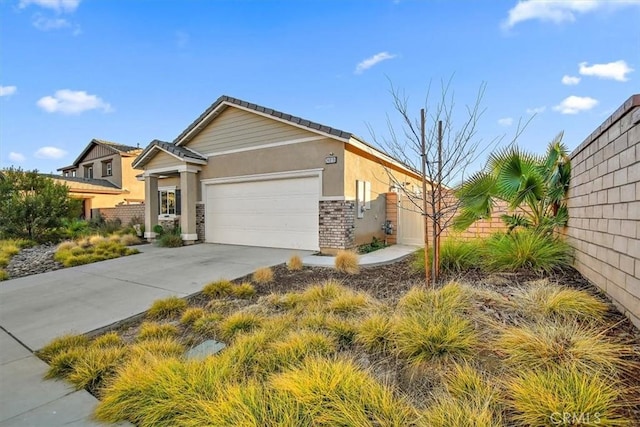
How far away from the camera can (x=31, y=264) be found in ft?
28.5

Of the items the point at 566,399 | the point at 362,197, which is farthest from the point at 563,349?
the point at 362,197

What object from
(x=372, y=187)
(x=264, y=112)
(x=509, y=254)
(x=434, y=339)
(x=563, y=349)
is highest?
(x=264, y=112)

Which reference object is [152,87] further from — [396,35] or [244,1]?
[396,35]

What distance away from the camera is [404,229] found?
1098cm

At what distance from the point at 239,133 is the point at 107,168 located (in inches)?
821

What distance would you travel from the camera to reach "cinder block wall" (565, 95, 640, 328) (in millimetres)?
2928

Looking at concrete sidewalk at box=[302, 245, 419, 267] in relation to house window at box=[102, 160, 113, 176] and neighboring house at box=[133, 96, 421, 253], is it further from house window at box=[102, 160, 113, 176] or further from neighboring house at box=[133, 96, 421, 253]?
house window at box=[102, 160, 113, 176]

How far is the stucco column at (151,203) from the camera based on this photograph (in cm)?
1298

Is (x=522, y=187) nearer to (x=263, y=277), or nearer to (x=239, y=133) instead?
(x=263, y=277)

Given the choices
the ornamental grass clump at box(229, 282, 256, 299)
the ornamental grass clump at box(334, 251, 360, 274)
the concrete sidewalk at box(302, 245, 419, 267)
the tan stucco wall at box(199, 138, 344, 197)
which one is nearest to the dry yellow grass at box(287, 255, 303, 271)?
the concrete sidewalk at box(302, 245, 419, 267)

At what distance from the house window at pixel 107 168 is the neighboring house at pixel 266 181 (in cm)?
1560

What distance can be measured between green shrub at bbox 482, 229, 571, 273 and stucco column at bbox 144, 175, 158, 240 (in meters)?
12.6

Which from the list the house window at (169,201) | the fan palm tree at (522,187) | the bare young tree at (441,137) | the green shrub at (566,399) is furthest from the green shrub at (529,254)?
the house window at (169,201)

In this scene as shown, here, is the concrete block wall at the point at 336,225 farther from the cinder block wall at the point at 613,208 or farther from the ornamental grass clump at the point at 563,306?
the ornamental grass clump at the point at 563,306
